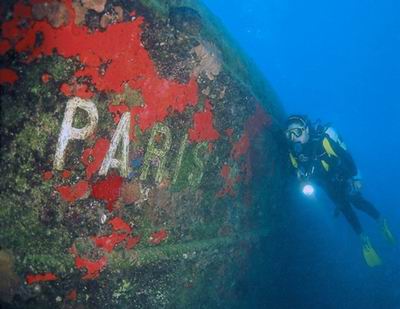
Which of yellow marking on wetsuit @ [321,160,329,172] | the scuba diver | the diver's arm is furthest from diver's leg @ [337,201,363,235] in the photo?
yellow marking on wetsuit @ [321,160,329,172]

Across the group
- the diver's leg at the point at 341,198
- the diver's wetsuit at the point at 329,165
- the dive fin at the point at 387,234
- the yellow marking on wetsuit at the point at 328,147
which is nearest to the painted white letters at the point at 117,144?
the diver's wetsuit at the point at 329,165

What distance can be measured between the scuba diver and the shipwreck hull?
2178 millimetres

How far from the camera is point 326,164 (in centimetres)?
582

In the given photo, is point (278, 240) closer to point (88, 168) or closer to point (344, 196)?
point (344, 196)

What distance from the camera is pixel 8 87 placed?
2.07 meters

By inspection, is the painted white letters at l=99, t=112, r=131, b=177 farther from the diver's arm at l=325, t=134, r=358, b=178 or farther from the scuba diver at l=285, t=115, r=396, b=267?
the diver's arm at l=325, t=134, r=358, b=178

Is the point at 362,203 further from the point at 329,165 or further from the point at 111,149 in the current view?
the point at 111,149

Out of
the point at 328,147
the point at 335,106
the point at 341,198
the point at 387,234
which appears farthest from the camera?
the point at 335,106

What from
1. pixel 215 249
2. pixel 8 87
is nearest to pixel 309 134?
pixel 215 249

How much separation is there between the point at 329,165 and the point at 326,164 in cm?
7

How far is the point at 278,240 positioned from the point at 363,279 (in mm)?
4463

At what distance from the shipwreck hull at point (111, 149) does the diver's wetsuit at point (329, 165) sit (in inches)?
92.3

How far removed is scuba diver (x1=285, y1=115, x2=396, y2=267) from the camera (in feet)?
17.6

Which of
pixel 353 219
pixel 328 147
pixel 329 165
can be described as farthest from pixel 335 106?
pixel 328 147
